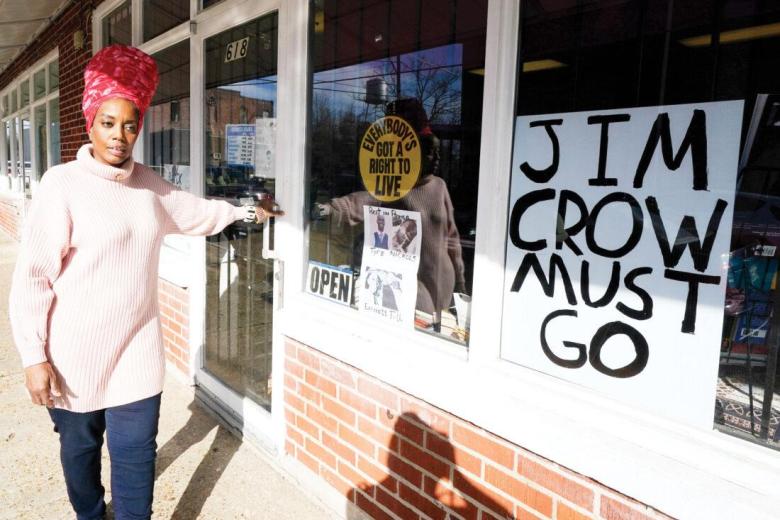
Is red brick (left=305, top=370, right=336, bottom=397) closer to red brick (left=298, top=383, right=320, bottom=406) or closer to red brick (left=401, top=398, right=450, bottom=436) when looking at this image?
red brick (left=298, top=383, right=320, bottom=406)

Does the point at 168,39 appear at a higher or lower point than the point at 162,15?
lower

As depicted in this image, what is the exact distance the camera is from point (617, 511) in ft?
5.36

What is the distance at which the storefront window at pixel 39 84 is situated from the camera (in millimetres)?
8511

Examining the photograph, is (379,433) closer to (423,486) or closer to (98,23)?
(423,486)

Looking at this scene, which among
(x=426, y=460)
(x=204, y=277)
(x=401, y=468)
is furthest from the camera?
(x=204, y=277)

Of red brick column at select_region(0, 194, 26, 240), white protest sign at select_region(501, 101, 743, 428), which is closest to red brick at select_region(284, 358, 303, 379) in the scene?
white protest sign at select_region(501, 101, 743, 428)

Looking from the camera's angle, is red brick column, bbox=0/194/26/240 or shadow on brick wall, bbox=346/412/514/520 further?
red brick column, bbox=0/194/26/240

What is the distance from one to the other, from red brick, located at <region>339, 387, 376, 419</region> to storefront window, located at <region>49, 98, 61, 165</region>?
7092 millimetres

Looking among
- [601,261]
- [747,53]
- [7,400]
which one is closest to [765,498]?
[601,261]

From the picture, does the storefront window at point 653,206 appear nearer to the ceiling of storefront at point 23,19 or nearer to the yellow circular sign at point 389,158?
the yellow circular sign at point 389,158

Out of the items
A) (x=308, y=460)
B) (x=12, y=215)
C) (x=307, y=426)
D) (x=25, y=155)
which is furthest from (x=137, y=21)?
(x=12, y=215)

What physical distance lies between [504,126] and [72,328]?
1.68 meters

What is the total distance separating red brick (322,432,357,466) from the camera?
8.46ft

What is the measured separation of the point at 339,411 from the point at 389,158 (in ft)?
3.82
